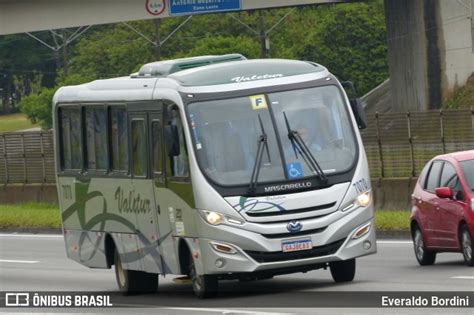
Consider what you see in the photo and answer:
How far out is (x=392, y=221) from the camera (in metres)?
29.4

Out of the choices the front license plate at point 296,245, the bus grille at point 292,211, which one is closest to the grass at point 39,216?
the bus grille at point 292,211

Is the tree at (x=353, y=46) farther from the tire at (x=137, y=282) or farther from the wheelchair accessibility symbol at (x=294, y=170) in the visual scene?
the wheelchair accessibility symbol at (x=294, y=170)

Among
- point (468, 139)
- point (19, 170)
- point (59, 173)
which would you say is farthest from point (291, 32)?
point (59, 173)

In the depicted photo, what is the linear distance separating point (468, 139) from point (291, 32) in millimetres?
68401

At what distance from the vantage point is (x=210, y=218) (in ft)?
56.5

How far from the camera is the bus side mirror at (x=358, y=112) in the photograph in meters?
18.5

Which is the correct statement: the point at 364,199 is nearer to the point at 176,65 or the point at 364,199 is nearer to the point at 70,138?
the point at 176,65

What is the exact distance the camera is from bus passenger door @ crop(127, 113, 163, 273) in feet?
62.3

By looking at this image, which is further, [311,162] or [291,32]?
[291,32]

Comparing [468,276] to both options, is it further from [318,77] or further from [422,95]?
[422,95]

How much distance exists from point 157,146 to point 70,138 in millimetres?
3434

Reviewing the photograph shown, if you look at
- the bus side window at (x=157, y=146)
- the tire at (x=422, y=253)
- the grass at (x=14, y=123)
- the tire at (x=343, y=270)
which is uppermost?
the bus side window at (x=157, y=146)

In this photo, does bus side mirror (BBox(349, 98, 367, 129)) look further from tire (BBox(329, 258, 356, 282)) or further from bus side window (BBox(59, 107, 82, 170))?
bus side window (BBox(59, 107, 82, 170))

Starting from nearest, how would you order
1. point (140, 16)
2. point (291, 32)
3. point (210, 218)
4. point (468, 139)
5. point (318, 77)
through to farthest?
point (210, 218), point (318, 77), point (468, 139), point (140, 16), point (291, 32)
